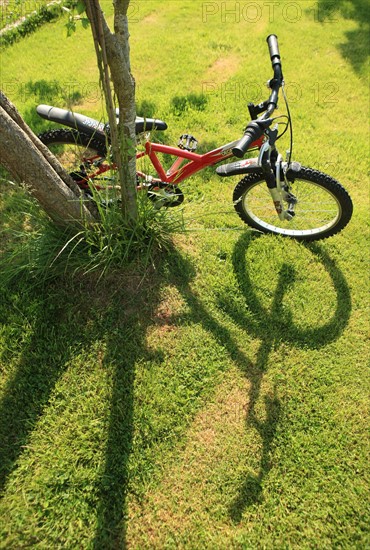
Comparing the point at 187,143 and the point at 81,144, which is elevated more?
the point at 81,144

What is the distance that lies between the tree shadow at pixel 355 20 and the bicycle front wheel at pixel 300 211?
2904mm

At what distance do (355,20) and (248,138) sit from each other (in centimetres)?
528

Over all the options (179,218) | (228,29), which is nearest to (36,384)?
(179,218)

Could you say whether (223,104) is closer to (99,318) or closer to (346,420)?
(99,318)

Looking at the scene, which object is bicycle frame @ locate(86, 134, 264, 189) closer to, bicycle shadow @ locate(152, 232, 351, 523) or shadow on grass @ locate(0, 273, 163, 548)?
bicycle shadow @ locate(152, 232, 351, 523)

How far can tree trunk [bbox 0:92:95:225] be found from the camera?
2.15m

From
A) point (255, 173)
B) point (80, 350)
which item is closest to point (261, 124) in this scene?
point (255, 173)

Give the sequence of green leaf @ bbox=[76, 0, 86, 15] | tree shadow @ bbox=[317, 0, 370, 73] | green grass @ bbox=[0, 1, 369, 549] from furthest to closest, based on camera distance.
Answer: tree shadow @ bbox=[317, 0, 370, 73]
green grass @ bbox=[0, 1, 369, 549]
green leaf @ bbox=[76, 0, 86, 15]

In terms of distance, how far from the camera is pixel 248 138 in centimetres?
206

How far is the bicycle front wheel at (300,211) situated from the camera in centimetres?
294

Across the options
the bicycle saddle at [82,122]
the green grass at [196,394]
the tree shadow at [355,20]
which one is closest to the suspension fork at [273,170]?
the green grass at [196,394]

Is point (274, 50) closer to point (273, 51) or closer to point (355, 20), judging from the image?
point (273, 51)

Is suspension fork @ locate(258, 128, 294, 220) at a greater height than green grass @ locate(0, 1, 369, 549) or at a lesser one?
greater

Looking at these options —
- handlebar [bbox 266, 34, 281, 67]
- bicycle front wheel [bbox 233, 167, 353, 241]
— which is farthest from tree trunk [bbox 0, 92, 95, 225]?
handlebar [bbox 266, 34, 281, 67]
